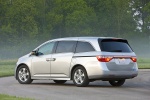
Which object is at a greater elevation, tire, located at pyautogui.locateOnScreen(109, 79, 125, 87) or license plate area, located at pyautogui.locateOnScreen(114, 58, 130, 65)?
license plate area, located at pyautogui.locateOnScreen(114, 58, 130, 65)

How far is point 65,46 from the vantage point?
20.1 meters

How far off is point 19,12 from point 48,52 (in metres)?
66.6

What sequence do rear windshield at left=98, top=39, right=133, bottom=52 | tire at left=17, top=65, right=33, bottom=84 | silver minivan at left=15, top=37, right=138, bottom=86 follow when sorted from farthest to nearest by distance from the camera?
tire at left=17, top=65, right=33, bottom=84, rear windshield at left=98, top=39, right=133, bottom=52, silver minivan at left=15, top=37, right=138, bottom=86

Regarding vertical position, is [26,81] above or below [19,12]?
below

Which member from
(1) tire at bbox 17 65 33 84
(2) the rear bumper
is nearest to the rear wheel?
(2) the rear bumper

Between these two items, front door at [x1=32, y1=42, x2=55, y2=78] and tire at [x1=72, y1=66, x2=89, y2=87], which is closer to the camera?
tire at [x1=72, y1=66, x2=89, y2=87]

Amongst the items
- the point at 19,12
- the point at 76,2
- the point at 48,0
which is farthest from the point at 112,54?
the point at 48,0

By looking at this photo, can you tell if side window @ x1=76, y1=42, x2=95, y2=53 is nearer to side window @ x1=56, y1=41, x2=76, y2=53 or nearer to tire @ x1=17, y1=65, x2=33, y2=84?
side window @ x1=56, y1=41, x2=76, y2=53

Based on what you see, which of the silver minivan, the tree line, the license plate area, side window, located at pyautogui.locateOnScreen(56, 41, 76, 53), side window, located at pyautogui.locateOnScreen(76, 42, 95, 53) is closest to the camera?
the silver minivan

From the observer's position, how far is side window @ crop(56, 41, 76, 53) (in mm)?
19859

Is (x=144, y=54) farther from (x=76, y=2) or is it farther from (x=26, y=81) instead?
(x=26, y=81)

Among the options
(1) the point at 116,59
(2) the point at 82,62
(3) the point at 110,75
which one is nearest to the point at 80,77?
(2) the point at 82,62

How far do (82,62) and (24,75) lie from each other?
274cm

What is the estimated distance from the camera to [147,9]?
108m
